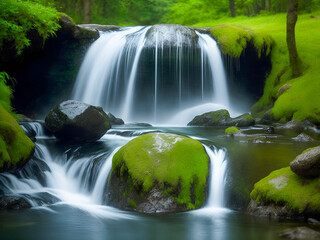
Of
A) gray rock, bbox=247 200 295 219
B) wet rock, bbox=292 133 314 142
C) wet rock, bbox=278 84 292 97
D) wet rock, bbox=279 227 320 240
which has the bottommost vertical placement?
gray rock, bbox=247 200 295 219

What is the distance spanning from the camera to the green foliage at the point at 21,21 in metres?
11.4

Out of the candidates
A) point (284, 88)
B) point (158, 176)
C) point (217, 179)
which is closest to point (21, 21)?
point (158, 176)

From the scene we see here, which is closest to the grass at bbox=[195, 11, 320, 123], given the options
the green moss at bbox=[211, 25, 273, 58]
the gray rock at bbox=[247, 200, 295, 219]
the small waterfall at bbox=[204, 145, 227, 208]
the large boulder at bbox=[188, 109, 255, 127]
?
the green moss at bbox=[211, 25, 273, 58]

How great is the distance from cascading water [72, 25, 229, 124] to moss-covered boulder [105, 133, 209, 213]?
962 centimetres

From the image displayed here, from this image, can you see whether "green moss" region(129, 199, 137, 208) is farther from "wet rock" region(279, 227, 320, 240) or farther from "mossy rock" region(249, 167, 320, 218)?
"wet rock" region(279, 227, 320, 240)

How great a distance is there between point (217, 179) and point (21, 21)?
9.11 meters

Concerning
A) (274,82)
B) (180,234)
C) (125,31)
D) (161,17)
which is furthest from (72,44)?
(161,17)

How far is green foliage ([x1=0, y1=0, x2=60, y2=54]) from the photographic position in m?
11.4

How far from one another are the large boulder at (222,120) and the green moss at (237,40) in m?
4.13

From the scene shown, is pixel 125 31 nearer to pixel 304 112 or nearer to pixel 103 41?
pixel 103 41

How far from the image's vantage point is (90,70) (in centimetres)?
1680

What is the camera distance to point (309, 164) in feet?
18.7

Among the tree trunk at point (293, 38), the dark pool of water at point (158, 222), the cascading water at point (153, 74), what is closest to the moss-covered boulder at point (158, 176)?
the dark pool of water at point (158, 222)

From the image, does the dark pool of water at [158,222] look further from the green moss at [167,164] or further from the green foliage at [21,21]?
the green foliage at [21,21]
